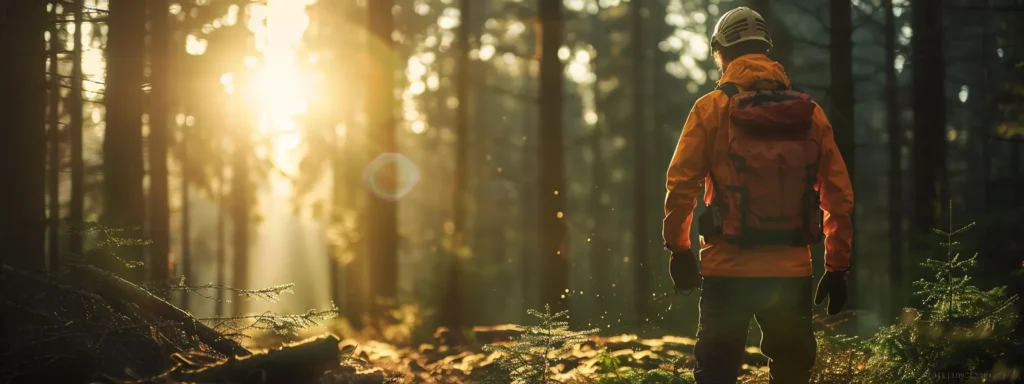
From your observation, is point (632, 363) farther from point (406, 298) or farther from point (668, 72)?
point (668, 72)

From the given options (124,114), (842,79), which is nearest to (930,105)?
(842,79)

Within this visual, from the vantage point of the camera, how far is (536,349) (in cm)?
613

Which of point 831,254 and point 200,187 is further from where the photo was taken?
point 200,187

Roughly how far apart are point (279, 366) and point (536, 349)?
193 cm

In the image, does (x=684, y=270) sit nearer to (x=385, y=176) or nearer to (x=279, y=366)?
(x=279, y=366)

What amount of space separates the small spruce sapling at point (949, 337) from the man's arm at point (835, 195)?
1.34 meters

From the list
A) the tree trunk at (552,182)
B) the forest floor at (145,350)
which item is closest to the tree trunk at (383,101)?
the tree trunk at (552,182)

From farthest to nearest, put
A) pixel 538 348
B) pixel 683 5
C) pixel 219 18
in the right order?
pixel 683 5
pixel 219 18
pixel 538 348

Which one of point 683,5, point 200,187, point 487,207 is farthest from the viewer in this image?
point 487,207

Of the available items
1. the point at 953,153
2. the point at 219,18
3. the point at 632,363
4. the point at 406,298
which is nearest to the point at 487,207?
the point at 406,298

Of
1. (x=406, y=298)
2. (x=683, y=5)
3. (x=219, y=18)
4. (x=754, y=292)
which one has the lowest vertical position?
(x=406, y=298)

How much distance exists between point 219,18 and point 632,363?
13.3 m

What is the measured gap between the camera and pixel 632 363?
25.0 ft

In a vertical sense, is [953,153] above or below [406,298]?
above
